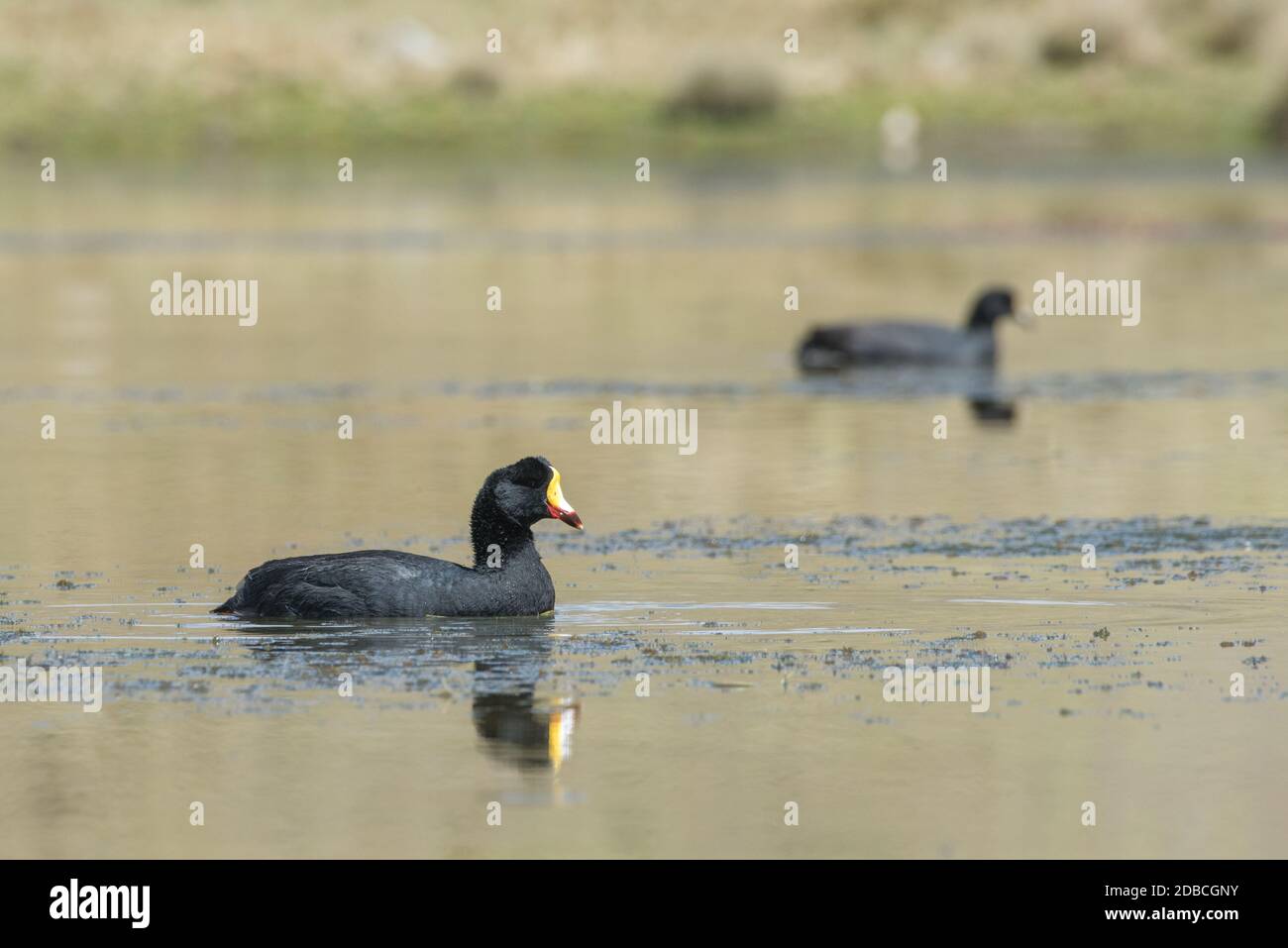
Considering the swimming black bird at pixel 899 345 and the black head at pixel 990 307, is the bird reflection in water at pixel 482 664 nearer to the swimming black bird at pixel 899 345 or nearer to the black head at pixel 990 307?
the swimming black bird at pixel 899 345

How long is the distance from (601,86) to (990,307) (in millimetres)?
32899

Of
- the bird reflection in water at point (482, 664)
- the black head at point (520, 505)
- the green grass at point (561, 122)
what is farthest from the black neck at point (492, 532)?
the green grass at point (561, 122)

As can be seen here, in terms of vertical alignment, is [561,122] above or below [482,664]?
above

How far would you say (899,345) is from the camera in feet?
91.3

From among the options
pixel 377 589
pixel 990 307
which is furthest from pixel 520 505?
pixel 990 307

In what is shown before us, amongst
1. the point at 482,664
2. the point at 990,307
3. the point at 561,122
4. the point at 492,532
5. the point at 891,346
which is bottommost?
the point at 482,664

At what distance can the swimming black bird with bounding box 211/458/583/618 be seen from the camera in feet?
46.0

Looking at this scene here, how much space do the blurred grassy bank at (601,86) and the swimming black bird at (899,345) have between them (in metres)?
29.6

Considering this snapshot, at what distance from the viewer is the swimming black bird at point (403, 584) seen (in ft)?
46.0

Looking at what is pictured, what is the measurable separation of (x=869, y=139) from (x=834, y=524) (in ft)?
136

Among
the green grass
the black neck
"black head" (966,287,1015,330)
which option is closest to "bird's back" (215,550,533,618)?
the black neck

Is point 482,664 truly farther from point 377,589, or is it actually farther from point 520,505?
point 520,505
